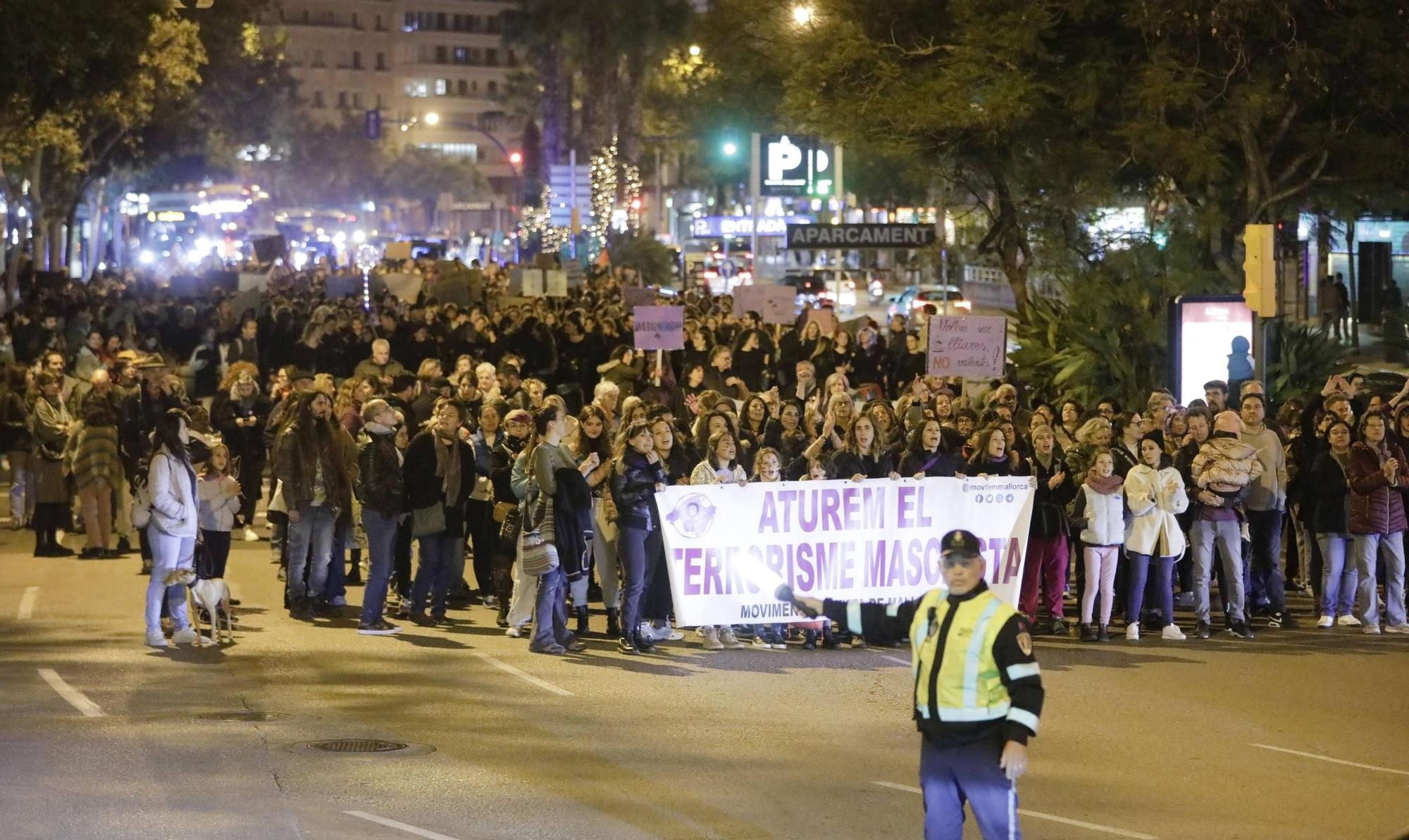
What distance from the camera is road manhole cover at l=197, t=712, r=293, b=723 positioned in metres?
11.8

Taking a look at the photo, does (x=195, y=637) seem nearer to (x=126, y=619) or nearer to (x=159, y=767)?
(x=126, y=619)

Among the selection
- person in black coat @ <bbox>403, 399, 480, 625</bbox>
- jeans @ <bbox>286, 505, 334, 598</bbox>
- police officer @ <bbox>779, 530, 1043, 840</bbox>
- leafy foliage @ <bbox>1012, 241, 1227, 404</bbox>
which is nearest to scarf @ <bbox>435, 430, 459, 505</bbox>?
person in black coat @ <bbox>403, 399, 480, 625</bbox>

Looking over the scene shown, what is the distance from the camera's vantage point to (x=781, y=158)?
103 ft

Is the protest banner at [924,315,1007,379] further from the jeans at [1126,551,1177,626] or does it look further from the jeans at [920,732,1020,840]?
the jeans at [920,732,1020,840]

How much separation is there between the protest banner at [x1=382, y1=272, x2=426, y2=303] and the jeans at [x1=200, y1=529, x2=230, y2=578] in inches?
1090

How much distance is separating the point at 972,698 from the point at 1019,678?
184 millimetres

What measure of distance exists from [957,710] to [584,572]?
7.39 meters

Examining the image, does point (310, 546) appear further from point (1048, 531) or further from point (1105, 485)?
point (1105, 485)

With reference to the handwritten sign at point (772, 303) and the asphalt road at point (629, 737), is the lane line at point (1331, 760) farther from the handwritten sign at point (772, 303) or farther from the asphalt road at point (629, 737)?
the handwritten sign at point (772, 303)

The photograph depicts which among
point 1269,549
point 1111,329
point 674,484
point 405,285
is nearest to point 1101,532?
point 1269,549

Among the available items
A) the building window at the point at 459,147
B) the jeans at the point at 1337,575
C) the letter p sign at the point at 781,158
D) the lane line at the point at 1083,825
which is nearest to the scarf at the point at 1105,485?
the jeans at the point at 1337,575

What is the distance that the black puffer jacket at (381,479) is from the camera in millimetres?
15070

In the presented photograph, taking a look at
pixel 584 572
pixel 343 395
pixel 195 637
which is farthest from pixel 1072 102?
pixel 195 637

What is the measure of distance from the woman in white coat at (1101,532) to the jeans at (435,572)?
15.6 feet
